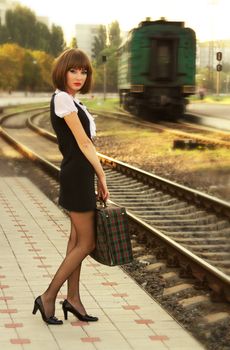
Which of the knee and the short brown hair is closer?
the short brown hair

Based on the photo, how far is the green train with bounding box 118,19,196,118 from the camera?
95.9 feet

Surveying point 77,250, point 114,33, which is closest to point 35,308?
point 77,250

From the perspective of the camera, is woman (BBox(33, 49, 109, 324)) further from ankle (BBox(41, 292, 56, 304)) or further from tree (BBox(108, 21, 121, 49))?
tree (BBox(108, 21, 121, 49))

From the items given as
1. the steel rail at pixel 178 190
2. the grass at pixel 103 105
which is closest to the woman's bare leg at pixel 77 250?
the steel rail at pixel 178 190

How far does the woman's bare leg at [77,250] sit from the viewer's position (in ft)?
17.7

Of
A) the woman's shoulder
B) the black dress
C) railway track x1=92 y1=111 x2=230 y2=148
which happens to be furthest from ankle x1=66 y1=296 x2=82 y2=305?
railway track x1=92 y1=111 x2=230 y2=148

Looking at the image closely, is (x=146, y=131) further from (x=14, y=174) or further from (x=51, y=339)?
(x=51, y=339)

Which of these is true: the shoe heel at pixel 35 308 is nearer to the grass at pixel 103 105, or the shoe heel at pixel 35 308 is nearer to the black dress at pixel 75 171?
the black dress at pixel 75 171

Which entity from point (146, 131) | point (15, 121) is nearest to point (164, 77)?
point (146, 131)

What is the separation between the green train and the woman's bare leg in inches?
958

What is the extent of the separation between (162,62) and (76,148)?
24.7 m

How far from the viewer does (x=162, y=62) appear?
29.5 meters

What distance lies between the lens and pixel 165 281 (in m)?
7.25

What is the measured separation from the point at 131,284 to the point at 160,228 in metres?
3.02
